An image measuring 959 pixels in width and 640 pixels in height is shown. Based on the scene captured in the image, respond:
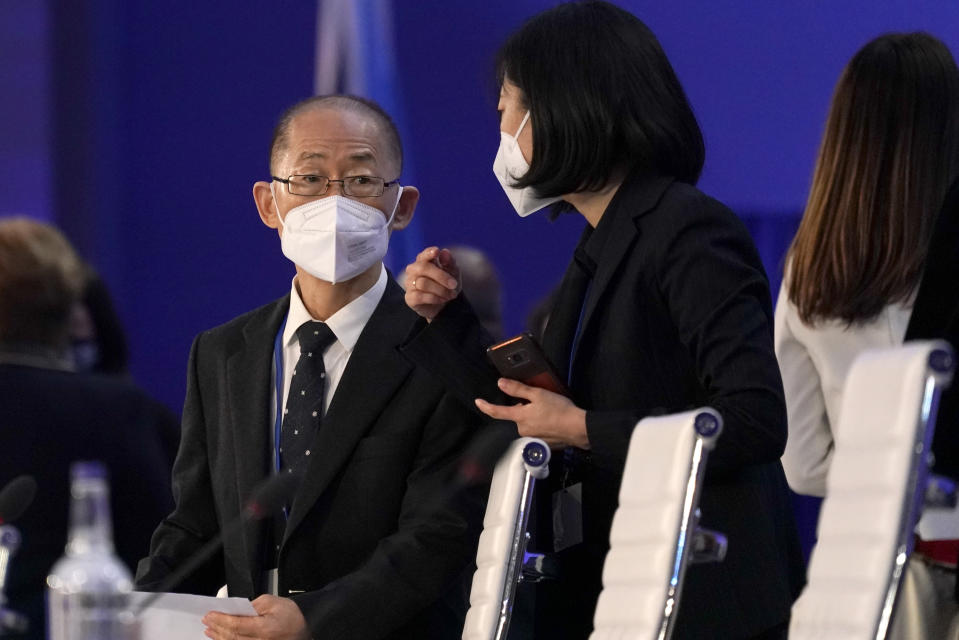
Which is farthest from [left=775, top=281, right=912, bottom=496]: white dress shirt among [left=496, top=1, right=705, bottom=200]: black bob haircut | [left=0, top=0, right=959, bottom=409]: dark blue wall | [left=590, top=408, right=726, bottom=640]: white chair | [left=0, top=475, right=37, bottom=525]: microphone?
[left=0, top=0, right=959, bottom=409]: dark blue wall

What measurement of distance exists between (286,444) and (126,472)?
98cm

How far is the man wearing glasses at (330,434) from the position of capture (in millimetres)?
2498

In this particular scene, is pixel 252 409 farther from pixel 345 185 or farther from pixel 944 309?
pixel 944 309

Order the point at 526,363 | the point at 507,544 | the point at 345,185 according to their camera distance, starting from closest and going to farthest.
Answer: the point at 507,544 → the point at 526,363 → the point at 345,185

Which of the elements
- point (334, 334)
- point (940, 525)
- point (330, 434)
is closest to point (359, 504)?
point (330, 434)

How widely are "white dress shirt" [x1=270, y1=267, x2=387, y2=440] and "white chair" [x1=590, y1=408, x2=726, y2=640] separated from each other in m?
0.87

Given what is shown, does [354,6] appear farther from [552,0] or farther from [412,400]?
[412,400]

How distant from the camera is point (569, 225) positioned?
18.7 ft

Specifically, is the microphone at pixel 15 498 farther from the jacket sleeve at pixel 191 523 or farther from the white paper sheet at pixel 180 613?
the jacket sleeve at pixel 191 523

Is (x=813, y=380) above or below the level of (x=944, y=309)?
below

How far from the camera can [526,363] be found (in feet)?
7.64

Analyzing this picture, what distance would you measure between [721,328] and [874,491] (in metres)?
0.67

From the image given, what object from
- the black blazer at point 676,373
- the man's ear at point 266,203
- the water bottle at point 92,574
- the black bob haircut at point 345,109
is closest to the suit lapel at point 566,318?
the black blazer at point 676,373

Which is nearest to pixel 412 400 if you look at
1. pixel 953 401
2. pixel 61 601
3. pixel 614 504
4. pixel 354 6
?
pixel 614 504
